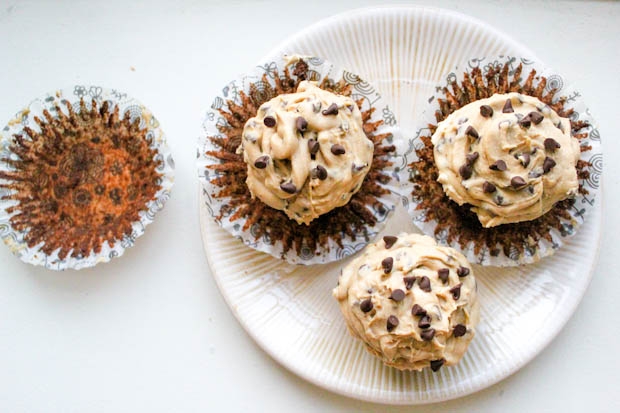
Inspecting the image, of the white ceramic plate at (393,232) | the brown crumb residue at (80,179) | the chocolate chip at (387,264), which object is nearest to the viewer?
the chocolate chip at (387,264)

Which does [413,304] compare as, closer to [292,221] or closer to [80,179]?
[292,221]

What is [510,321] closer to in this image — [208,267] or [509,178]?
[509,178]

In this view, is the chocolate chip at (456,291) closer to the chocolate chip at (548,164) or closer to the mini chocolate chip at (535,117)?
the chocolate chip at (548,164)

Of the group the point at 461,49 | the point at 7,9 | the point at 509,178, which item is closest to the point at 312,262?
the point at 509,178

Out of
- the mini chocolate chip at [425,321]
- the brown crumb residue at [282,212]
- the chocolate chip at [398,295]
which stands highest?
the brown crumb residue at [282,212]

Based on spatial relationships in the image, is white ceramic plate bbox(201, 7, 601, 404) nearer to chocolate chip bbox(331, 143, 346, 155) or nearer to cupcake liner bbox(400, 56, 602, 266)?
cupcake liner bbox(400, 56, 602, 266)

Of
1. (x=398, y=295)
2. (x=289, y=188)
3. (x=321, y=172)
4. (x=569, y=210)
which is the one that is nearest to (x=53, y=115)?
(x=289, y=188)

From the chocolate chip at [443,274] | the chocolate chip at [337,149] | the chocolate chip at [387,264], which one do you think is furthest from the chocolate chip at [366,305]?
the chocolate chip at [337,149]
